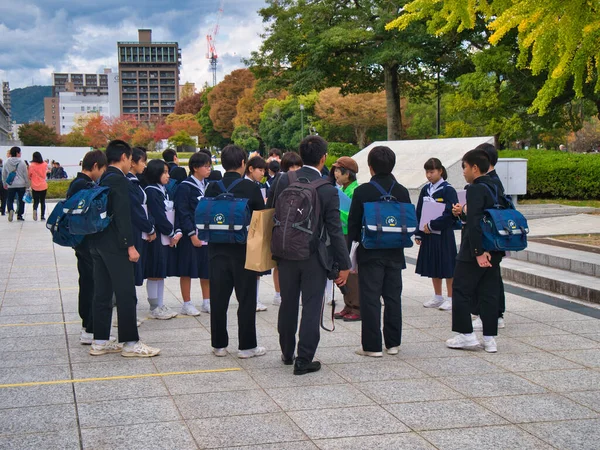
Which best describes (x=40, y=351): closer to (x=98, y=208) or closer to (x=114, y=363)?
(x=114, y=363)

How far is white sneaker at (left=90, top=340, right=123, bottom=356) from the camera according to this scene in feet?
20.8

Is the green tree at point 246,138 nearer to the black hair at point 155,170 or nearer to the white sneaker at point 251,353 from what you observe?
the black hair at point 155,170

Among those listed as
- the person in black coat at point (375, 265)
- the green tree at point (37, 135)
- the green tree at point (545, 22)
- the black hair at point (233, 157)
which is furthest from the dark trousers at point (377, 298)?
the green tree at point (37, 135)

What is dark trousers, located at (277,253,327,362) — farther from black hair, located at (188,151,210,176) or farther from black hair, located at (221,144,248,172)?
black hair, located at (188,151,210,176)

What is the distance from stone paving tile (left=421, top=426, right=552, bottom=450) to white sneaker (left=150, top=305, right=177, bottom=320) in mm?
4149

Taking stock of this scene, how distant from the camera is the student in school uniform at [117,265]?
241 inches

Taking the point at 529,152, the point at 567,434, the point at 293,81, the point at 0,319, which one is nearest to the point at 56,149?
the point at 293,81

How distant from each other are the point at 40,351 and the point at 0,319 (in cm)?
165

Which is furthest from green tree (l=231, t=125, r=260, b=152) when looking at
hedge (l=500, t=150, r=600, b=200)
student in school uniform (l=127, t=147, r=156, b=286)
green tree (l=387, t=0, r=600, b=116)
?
student in school uniform (l=127, t=147, r=156, b=286)

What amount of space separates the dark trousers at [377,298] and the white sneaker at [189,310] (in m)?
2.46

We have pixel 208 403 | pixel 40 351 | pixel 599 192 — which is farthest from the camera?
pixel 599 192

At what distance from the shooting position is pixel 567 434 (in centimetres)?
442

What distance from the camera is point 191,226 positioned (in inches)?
303

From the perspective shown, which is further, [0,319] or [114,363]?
[0,319]
